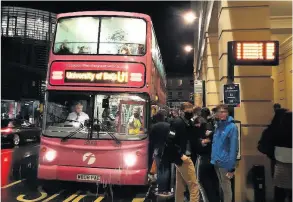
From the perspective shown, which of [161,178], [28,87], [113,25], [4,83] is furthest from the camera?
[28,87]

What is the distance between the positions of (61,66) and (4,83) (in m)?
39.0

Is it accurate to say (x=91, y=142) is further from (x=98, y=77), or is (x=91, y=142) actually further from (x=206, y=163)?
(x=206, y=163)

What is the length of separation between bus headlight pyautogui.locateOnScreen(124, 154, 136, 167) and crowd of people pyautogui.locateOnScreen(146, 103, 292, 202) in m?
0.62

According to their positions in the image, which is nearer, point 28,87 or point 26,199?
point 26,199

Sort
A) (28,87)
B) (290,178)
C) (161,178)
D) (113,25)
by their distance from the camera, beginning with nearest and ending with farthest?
(290,178) < (161,178) < (113,25) < (28,87)

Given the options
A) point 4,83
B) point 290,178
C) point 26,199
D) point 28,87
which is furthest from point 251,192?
point 28,87

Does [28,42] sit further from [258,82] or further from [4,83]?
[258,82]

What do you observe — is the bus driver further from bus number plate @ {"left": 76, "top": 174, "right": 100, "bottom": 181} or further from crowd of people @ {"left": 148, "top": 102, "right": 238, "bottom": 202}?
crowd of people @ {"left": 148, "top": 102, "right": 238, "bottom": 202}

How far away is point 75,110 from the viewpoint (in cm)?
796

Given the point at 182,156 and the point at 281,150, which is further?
the point at 182,156

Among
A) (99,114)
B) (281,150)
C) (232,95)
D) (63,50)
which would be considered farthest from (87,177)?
(281,150)

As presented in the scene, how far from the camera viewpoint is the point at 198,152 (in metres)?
6.90

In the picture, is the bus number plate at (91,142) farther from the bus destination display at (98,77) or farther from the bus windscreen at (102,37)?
the bus windscreen at (102,37)

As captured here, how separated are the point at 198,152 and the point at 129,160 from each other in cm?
160
